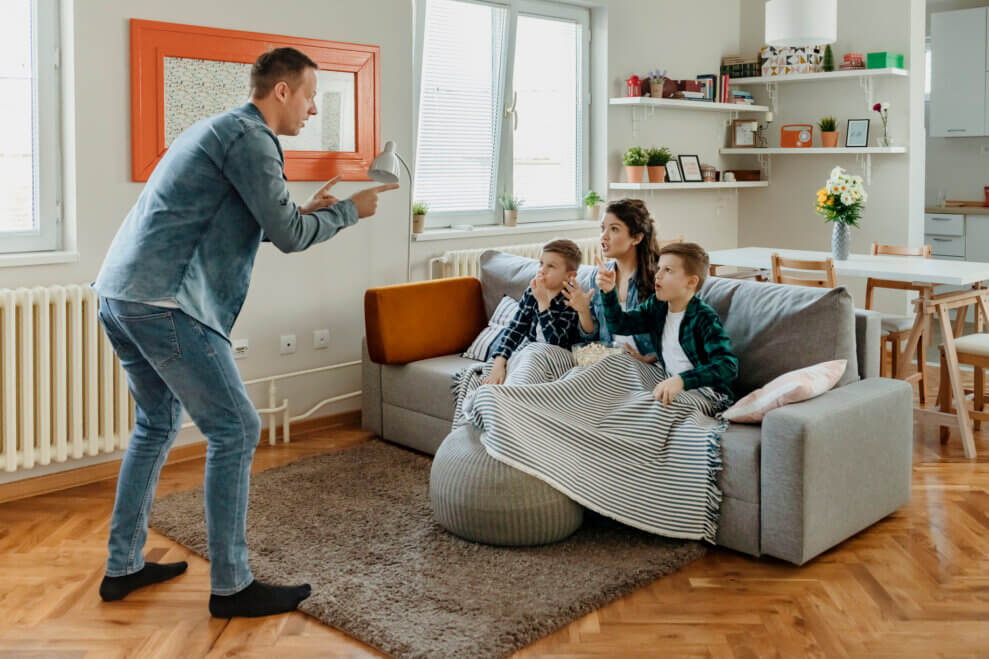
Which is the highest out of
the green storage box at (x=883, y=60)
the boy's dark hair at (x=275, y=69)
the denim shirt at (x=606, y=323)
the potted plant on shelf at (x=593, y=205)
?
the green storage box at (x=883, y=60)

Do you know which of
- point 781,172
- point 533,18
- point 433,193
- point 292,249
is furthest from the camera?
point 781,172

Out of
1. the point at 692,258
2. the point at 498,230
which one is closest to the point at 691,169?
the point at 498,230

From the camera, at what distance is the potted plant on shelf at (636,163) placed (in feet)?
20.5

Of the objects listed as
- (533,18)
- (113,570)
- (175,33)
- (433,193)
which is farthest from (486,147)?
(113,570)

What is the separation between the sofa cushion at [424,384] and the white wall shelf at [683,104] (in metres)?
2.54

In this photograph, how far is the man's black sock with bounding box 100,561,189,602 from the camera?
2.78 metres

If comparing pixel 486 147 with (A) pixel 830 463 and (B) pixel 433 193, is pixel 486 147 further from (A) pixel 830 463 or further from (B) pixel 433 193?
(A) pixel 830 463

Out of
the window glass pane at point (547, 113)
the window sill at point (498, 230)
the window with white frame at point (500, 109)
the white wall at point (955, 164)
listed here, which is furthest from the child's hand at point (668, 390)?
the white wall at point (955, 164)

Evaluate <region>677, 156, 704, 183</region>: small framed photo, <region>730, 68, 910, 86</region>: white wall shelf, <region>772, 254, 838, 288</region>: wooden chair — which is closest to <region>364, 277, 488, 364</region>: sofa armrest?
<region>772, 254, 838, 288</region>: wooden chair

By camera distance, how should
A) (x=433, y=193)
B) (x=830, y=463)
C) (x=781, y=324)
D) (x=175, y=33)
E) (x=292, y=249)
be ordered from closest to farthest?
(x=292, y=249)
(x=830, y=463)
(x=781, y=324)
(x=175, y=33)
(x=433, y=193)

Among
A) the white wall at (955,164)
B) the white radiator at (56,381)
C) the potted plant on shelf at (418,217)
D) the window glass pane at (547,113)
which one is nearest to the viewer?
the white radiator at (56,381)

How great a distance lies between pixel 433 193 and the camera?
547 cm

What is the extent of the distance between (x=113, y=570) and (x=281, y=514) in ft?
2.38

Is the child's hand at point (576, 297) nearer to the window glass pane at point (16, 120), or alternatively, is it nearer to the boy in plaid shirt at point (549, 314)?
the boy in plaid shirt at point (549, 314)
